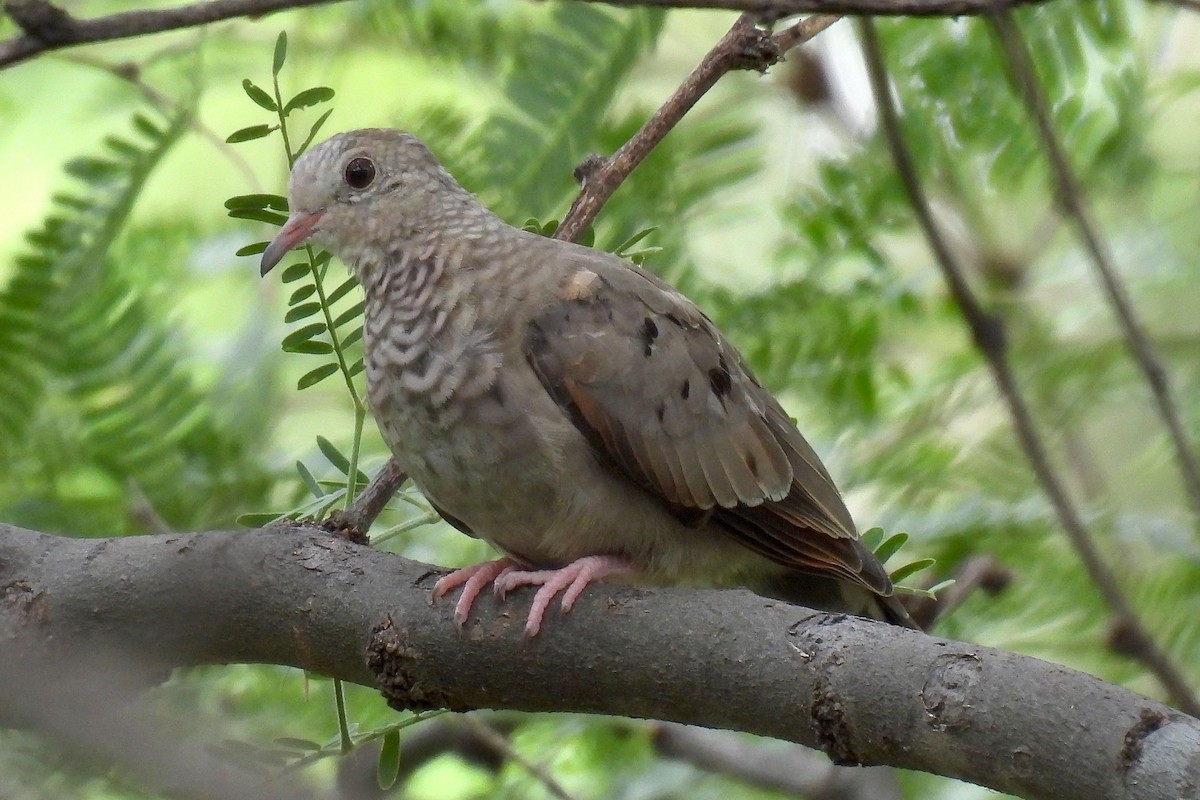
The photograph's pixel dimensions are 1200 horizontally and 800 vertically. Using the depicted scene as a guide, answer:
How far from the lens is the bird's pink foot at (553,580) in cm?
221

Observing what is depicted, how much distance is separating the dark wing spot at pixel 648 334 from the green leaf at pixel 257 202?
2.43ft

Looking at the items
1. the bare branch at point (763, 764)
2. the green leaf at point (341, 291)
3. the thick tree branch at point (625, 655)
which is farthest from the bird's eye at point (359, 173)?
the bare branch at point (763, 764)

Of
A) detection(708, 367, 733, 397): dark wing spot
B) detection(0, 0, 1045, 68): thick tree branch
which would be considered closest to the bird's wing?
detection(708, 367, 733, 397): dark wing spot

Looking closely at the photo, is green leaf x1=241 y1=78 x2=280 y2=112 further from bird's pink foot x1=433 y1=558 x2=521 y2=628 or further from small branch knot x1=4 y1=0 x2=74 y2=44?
bird's pink foot x1=433 y1=558 x2=521 y2=628

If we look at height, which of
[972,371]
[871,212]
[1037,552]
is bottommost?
[1037,552]

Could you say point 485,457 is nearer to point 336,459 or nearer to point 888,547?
point 336,459

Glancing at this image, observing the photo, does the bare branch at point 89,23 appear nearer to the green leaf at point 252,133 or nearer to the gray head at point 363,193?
the green leaf at point 252,133

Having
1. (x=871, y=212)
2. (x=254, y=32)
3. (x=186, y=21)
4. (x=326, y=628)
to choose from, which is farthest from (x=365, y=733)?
(x=254, y=32)

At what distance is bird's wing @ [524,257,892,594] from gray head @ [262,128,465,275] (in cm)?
49

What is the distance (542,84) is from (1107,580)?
1.79 meters

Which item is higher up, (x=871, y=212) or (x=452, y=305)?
(x=871, y=212)

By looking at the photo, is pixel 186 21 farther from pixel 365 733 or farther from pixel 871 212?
pixel 871 212

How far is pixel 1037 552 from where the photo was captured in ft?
12.1

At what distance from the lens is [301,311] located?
2.65m
